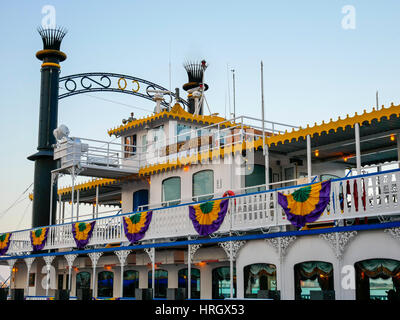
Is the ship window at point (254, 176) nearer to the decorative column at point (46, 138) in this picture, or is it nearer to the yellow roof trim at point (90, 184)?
the yellow roof trim at point (90, 184)

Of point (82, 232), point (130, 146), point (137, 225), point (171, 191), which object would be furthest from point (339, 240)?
point (130, 146)

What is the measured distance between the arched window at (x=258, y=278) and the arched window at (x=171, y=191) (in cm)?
645

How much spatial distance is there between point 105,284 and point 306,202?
13870 millimetres

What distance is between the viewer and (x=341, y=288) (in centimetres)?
1577

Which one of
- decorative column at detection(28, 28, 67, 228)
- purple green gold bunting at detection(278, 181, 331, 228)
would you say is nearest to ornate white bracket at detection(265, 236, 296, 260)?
purple green gold bunting at detection(278, 181, 331, 228)

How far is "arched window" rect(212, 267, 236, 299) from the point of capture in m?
21.2

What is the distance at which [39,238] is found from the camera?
2881cm

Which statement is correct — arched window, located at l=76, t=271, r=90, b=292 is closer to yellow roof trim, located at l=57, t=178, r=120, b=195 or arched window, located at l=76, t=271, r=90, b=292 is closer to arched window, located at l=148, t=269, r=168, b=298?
yellow roof trim, located at l=57, t=178, r=120, b=195

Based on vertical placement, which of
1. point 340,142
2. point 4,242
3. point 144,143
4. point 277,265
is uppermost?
point 144,143

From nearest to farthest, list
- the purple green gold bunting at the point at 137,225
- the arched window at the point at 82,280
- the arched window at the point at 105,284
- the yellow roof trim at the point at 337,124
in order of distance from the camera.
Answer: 1. the yellow roof trim at the point at 337,124
2. the purple green gold bunting at the point at 137,225
3. the arched window at the point at 105,284
4. the arched window at the point at 82,280

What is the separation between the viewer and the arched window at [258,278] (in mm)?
18453

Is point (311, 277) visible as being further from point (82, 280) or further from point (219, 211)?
point (82, 280)

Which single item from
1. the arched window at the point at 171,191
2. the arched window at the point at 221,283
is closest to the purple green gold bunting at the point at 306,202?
the arched window at the point at 221,283

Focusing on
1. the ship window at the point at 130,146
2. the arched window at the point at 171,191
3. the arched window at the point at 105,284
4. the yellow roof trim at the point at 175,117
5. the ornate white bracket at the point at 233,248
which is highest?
the yellow roof trim at the point at 175,117
